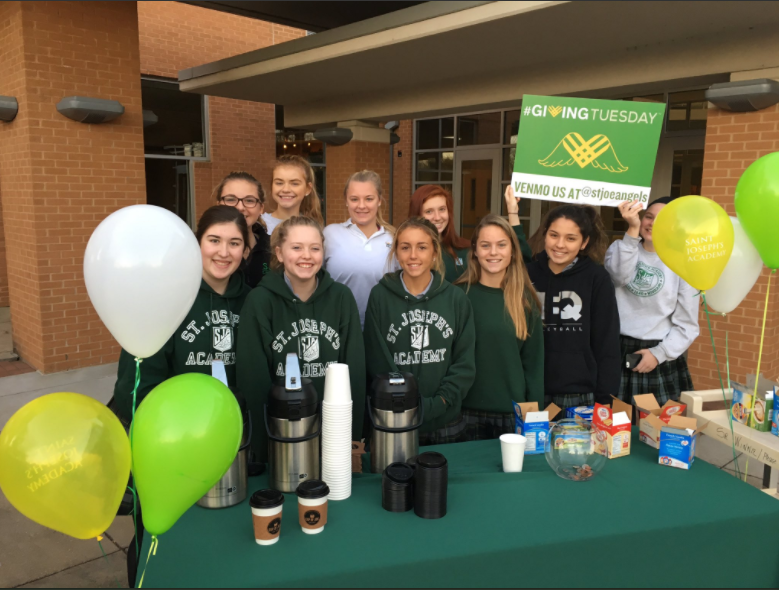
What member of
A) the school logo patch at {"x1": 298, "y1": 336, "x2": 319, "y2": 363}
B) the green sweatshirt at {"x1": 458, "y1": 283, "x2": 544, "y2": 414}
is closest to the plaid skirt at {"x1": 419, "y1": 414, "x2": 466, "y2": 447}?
the green sweatshirt at {"x1": 458, "y1": 283, "x2": 544, "y2": 414}

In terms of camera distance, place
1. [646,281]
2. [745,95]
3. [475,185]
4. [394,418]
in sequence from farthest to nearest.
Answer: [475,185]
[745,95]
[646,281]
[394,418]

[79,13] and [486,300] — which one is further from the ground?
[79,13]

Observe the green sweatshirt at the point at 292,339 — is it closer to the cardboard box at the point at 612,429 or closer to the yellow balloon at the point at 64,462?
the yellow balloon at the point at 64,462

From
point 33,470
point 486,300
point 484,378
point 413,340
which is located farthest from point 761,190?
point 33,470

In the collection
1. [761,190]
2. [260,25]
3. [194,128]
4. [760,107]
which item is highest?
[260,25]

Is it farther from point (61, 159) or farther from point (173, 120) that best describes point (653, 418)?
point (173, 120)

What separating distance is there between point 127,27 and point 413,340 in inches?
206

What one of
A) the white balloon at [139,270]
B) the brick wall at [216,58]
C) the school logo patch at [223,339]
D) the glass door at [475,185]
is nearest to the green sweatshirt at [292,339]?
the school logo patch at [223,339]

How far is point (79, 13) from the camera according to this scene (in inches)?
215

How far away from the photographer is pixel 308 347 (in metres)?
2.31

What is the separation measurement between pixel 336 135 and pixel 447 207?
5432mm

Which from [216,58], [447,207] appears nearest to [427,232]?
[447,207]

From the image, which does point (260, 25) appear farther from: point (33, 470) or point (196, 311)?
point (33, 470)

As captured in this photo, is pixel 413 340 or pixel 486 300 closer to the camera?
pixel 413 340
